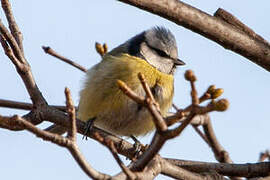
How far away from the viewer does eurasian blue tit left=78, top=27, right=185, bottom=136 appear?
4.08 meters

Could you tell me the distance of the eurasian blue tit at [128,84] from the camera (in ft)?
13.4

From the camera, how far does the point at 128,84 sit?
159 inches

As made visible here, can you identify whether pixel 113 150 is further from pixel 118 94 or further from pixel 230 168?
pixel 118 94

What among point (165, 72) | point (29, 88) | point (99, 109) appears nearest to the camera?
point (29, 88)

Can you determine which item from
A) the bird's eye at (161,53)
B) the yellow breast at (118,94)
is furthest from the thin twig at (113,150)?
the bird's eye at (161,53)

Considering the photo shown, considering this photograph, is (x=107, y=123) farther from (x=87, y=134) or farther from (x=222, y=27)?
(x=222, y=27)

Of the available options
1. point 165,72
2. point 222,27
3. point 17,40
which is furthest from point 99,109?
point 222,27

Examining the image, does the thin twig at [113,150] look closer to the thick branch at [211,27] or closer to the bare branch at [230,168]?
the thick branch at [211,27]

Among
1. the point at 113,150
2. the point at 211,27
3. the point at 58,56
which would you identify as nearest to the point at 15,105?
the point at 58,56

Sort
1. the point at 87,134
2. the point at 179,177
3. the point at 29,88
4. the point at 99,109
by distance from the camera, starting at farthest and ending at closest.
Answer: the point at 99,109 → the point at 87,134 → the point at 29,88 → the point at 179,177

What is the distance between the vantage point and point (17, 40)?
3.24 metres

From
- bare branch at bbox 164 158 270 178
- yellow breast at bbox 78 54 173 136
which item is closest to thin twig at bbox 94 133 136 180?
bare branch at bbox 164 158 270 178

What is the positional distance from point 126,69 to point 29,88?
119 cm

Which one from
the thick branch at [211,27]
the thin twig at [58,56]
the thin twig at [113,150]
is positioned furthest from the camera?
the thin twig at [58,56]
